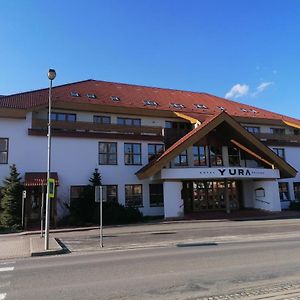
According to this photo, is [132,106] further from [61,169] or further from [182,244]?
[182,244]

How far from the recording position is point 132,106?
105 ft

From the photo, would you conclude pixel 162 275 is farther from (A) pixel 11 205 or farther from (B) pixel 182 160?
(B) pixel 182 160

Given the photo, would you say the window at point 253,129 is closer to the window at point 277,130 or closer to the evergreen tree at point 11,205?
the window at point 277,130

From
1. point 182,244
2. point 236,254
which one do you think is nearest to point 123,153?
point 182,244

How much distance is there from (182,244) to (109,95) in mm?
21162

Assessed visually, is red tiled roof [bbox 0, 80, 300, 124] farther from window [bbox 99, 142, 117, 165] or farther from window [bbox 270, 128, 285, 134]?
window [bbox 99, 142, 117, 165]

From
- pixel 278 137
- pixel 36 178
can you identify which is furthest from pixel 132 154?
pixel 278 137

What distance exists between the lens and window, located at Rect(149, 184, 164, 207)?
3091cm

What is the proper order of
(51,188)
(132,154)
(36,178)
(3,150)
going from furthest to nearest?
1. (132,154)
2. (3,150)
3. (36,178)
4. (51,188)

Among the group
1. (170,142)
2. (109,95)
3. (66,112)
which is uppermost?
(109,95)

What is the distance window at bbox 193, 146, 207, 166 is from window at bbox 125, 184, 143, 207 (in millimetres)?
5315

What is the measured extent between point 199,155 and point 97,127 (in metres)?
8.87

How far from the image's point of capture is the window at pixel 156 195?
3091 cm

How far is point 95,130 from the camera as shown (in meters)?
29.9
